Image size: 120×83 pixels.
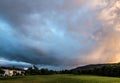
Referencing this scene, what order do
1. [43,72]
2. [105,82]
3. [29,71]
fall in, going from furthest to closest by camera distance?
1. [29,71]
2. [43,72]
3. [105,82]

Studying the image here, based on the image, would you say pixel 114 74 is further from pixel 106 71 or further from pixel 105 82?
pixel 105 82

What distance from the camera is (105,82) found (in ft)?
302

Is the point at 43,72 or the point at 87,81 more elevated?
the point at 43,72

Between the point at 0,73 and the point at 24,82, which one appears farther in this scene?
the point at 0,73

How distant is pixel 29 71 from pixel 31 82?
97.9 meters

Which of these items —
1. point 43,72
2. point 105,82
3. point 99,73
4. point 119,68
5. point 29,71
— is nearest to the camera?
point 105,82

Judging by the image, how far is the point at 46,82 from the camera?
9500 cm

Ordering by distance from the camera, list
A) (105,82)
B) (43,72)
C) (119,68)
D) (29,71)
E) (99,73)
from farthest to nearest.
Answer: (29,71) → (43,72) → (99,73) → (119,68) → (105,82)

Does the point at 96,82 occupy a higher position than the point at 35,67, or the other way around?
the point at 35,67

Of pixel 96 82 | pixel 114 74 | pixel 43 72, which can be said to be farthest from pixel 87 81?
pixel 43 72

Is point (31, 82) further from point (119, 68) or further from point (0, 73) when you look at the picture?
point (0, 73)

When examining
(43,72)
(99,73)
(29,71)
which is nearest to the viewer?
(99,73)

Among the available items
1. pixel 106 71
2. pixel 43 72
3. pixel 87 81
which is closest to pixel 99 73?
pixel 106 71

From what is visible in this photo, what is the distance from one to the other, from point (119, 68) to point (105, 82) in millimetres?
46688
